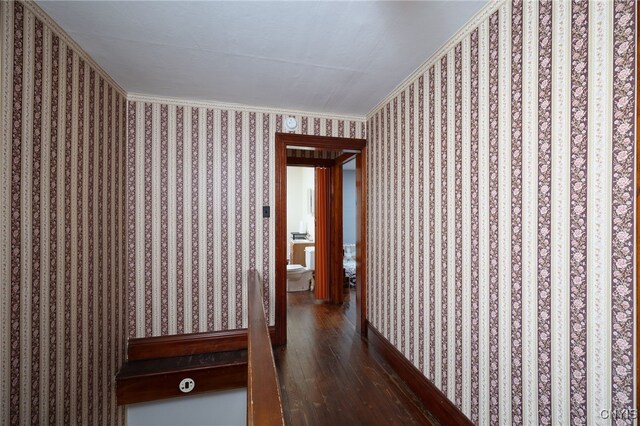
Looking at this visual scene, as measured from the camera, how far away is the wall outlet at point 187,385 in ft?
8.43

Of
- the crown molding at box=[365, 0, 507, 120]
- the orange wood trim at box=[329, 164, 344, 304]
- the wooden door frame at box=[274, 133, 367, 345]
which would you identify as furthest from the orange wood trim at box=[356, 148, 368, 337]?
the orange wood trim at box=[329, 164, 344, 304]

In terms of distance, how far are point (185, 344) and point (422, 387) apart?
214 centimetres

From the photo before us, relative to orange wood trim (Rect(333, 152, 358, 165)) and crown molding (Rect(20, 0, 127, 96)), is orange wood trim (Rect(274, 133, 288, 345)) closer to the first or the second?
orange wood trim (Rect(333, 152, 358, 165))

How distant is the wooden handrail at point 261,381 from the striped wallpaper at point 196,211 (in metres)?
1.63

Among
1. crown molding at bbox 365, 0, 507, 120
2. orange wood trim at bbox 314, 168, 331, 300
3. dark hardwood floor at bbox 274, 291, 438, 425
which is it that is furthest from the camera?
orange wood trim at bbox 314, 168, 331, 300

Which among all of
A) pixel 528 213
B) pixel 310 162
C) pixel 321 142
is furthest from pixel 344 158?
pixel 528 213

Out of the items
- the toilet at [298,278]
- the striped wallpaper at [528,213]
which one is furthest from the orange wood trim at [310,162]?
the striped wallpaper at [528,213]

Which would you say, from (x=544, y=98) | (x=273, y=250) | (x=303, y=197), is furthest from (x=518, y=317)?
(x=303, y=197)

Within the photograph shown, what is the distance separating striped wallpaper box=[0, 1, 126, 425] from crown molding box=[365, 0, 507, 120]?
7.48ft

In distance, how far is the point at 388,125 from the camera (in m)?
2.69

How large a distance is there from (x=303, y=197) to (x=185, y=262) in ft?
15.6

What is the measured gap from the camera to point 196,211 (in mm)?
2848

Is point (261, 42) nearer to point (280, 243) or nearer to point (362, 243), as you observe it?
point (280, 243)

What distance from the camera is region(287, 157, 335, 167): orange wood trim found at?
4176 mm
